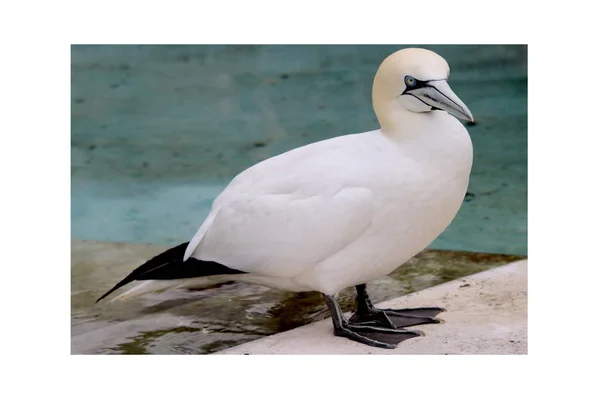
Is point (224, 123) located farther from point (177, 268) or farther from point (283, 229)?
point (283, 229)

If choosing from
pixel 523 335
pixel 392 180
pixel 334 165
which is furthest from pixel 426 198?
pixel 523 335

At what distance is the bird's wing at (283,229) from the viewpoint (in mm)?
3547

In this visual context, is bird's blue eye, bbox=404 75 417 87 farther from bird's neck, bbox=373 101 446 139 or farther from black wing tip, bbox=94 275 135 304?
black wing tip, bbox=94 275 135 304

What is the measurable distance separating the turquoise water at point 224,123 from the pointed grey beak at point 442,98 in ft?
2.26

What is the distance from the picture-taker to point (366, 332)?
3.88m

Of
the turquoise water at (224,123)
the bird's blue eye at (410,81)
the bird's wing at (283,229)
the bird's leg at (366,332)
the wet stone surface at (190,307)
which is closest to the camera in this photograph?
the bird's wing at (283,229)

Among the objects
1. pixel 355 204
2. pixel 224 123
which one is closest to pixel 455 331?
pixel 355 204

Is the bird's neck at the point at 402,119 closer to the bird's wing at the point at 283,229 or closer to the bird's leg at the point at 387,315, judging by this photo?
the bird's wing at the point at 283,229

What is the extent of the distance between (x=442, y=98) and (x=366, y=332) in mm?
1074

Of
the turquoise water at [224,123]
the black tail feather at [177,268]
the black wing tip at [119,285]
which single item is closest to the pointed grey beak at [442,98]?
the turquoise water at [224,123]

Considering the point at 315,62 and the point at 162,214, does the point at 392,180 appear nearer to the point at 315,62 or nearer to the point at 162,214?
the point at 315,62

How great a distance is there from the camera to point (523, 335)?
3.82 metres

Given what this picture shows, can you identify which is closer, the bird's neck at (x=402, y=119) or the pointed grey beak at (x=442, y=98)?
the pointed grey beak at (x=442, y=98)

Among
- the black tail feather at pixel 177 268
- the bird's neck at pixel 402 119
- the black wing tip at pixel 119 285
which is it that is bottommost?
the black wing tip at pixel 119 285
